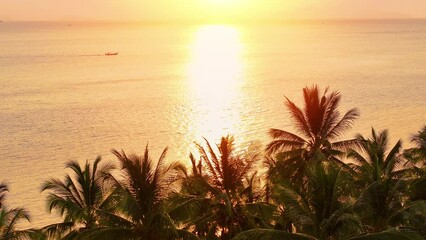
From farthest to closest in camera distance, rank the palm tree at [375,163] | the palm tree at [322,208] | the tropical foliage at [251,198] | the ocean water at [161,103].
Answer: the ocean water at [161,103] → the palm tree at [375,163] → the tropical foliage at [251,198] → the palm tree at [322,208]

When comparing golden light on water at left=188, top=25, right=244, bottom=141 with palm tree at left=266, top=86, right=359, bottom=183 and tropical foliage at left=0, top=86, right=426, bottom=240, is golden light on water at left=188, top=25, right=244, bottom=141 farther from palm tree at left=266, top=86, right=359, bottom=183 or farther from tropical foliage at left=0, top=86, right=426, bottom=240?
tropical foliage at left=0, top=86, right=426, bottom=240

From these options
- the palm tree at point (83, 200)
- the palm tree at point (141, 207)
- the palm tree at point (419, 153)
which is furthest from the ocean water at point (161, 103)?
the palm tree at point (419, 153)

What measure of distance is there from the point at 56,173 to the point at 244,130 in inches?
790

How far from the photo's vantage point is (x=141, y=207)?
17844mm

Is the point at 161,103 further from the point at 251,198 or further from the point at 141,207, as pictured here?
the point at 141,207

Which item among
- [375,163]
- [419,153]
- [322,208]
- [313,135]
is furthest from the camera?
[313,135]

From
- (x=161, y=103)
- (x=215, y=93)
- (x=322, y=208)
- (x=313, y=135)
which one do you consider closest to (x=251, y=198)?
(x=313, y=135)

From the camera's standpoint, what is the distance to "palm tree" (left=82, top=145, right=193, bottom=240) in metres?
17.3

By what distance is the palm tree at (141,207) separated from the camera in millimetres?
17281

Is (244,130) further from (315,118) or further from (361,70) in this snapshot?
(361,70)

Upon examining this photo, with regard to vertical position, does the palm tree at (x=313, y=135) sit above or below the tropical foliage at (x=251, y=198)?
above

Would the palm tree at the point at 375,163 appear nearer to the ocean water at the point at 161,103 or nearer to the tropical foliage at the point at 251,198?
the tropical foliage at the point at 251,198

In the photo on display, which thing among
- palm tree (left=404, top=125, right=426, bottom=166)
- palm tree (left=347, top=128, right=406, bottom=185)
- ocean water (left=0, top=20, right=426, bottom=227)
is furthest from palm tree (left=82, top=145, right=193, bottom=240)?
ocean water (left=0, top=20, right=426, bottom=227)

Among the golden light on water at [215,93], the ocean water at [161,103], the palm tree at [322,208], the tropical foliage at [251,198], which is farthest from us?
the golden light on water at [215,93]
